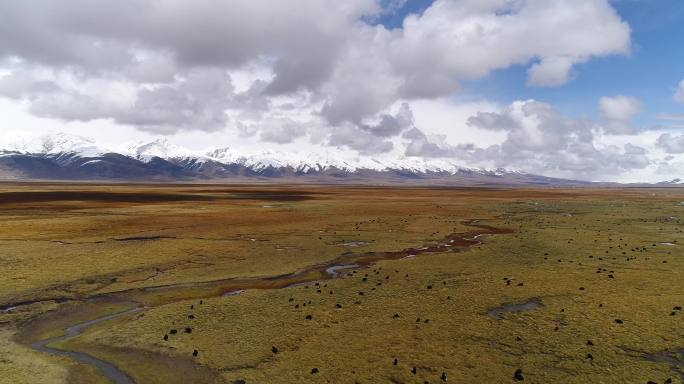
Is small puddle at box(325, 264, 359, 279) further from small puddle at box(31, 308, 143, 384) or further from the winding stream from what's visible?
small puddle at box(31, 308, 143, 384)

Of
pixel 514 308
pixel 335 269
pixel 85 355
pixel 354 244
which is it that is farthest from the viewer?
pixel 354 244

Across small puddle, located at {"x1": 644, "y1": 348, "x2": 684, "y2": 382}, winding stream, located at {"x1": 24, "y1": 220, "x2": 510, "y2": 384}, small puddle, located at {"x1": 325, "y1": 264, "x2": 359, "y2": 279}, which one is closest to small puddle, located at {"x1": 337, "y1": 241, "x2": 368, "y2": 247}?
winding stream, located at {"x1": 24, "y1": 220, "x2": 510, "y2": 384}

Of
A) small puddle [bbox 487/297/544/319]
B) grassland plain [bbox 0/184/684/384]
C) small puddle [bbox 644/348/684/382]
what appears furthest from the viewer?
small puddle [bbox 487/297/544/319]

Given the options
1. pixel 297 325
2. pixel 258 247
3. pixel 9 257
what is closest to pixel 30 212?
pixel 9 257

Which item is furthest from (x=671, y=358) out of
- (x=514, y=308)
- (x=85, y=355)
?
(x=85, y=355)

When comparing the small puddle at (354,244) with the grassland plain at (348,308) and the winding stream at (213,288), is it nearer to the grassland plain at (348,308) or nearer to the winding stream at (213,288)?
the grassland plain at (348,308)

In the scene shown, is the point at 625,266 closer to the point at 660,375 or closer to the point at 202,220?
the point at 660,375

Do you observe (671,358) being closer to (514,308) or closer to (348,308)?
(514,308)
